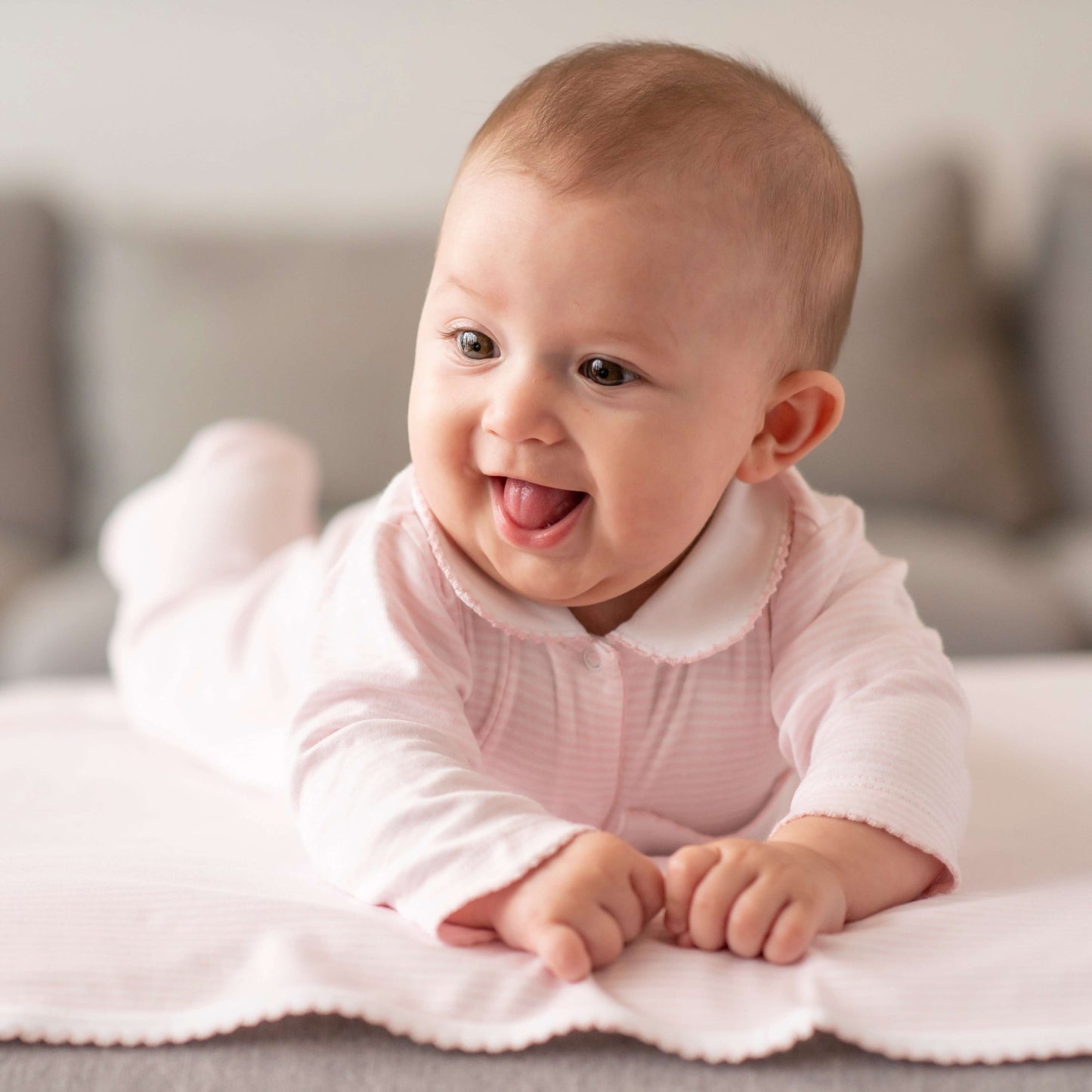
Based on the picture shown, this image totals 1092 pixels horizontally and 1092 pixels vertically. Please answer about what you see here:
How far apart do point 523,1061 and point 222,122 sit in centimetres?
231

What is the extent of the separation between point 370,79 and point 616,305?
1.96 metres

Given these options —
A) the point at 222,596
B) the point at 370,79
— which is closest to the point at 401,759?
the point at 222,596

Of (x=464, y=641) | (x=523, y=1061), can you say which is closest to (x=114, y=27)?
(x=464, y=641)

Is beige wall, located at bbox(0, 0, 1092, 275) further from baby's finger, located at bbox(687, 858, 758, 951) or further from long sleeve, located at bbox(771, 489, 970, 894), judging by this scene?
baby's finger, located at bbox(687, 858, 758, 951)

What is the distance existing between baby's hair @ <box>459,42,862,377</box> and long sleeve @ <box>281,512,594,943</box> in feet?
0.94

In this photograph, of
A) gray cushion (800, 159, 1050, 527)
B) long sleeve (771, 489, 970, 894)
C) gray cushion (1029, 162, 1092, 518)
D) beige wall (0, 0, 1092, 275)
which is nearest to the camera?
long sleeve (771, 489, 970, 894)

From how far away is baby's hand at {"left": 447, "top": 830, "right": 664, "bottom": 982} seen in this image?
2.13 ft

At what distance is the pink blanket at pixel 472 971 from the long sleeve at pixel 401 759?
0.09ft

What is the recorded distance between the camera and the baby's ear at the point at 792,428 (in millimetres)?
922

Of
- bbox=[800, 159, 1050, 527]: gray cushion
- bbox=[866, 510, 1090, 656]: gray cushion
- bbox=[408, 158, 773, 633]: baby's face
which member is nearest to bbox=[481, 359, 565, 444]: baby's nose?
bbox=[408, 158, 773, 633]: baby's face

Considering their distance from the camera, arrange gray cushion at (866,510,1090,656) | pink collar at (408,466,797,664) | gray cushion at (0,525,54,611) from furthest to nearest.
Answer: gray cushion at (0,525,54,611) → gray cushion at (866,510,1090,656) → pink collar at (408,466,797,664)

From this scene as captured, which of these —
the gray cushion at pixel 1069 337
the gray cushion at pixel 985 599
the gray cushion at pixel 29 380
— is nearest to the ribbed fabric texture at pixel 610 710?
the gray cushion at pixel 985 599

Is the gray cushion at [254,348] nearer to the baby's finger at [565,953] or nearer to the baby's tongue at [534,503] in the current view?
the baby's tongue at [534,503]

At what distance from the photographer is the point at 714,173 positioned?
808mm
